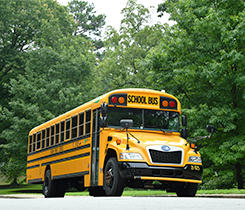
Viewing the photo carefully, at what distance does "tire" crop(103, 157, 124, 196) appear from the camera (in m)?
10.9

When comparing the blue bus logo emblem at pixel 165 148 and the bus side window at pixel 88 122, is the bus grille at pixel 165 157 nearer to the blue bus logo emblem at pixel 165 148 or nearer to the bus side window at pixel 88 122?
the blue bus logo emblem at pixel 165 148

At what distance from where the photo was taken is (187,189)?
1210cm

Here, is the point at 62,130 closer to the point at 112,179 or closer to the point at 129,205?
the point at 112,179

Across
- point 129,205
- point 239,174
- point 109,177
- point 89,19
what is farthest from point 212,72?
point 89,19

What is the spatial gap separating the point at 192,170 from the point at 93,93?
71.7 ft

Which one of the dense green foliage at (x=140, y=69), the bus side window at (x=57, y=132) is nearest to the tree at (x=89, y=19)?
the dense green foliage at (x=140, y=69)

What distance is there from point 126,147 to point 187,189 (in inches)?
91.6

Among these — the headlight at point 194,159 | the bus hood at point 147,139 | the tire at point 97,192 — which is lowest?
the tire at point 97,192

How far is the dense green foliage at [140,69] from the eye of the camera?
1967 cm

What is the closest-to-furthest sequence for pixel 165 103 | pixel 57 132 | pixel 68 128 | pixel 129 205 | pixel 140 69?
pixel 129 205 < pixel 165 103 < pixel 68 128 < pixel 57 132 < pixel 140 69

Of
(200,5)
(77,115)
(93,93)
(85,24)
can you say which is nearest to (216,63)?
(200,5)

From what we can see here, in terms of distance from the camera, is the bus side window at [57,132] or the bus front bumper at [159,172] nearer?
the bus front bumper at [159,172]

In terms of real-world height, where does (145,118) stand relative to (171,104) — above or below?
below

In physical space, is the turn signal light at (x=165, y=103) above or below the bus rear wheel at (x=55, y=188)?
above
